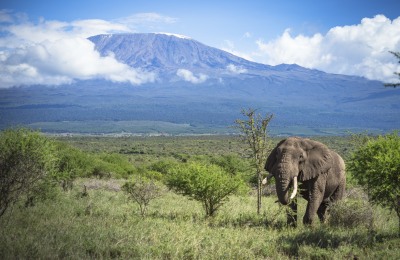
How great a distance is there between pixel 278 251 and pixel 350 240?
2101 millimetres

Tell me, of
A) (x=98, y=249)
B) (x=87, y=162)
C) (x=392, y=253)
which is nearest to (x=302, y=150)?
(x=392, y=253)

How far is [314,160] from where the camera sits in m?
13.4

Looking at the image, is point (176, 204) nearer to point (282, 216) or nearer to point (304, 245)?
point (282, 216)

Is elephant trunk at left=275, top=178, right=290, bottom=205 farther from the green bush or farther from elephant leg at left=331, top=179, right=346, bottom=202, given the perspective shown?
the green bush

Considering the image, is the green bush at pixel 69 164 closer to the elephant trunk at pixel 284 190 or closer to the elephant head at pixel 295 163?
the elephant head at pixel 295 163

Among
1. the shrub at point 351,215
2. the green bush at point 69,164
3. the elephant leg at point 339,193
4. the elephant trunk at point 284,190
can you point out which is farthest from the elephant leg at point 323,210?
the green bush at point 69,164

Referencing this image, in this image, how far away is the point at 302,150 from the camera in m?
13.4

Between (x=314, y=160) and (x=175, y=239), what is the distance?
574cm

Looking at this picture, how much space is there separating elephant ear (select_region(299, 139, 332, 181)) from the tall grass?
182cm

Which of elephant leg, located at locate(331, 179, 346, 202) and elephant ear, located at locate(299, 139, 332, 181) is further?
elephant leg, located at locate(331, 179, 346, 202)

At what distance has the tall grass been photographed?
9328 millimetres

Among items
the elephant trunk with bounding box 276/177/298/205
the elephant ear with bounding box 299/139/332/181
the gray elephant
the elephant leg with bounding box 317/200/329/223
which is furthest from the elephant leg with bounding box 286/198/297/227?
the elephant leg with bounding box 317/200/329/223

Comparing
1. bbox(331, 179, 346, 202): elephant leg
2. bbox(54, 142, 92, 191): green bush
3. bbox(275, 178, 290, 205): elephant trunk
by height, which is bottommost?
bbox(54, 142, 92, 191): green bush

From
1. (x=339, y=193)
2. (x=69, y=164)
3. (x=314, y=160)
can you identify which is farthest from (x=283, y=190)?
(x=69, y=164)
